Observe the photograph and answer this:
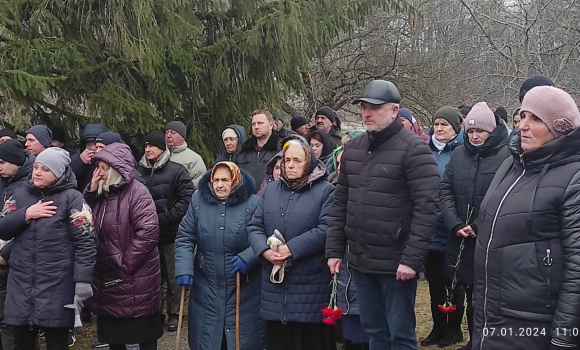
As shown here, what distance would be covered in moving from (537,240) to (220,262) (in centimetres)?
243

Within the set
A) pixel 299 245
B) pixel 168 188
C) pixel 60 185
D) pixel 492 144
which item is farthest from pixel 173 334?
pixel 492 144

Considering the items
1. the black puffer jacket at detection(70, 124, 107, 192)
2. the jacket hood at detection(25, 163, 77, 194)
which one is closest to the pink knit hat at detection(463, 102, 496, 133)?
the jacket hood at detection(25, 163, 77, 194)

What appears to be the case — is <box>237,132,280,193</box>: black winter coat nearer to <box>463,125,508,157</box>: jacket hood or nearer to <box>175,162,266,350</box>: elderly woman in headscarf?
<box>175,162,266,350</box>: elderly woman in headscarf

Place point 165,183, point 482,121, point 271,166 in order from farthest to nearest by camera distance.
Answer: point 165,183, point 271,166, point 482,121

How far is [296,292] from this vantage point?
439 centimetres

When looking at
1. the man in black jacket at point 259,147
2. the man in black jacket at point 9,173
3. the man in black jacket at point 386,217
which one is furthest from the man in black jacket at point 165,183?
the man in black jacket at point 386,217

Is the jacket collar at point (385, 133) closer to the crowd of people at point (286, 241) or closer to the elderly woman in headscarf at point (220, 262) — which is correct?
the crowd of people at point (286, 241)

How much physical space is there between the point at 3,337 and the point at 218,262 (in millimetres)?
1862

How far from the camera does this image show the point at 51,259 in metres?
4.35

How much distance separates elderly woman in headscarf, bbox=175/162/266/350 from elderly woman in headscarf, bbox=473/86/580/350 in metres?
1.96

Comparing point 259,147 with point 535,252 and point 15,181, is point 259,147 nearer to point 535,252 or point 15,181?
point 15,181

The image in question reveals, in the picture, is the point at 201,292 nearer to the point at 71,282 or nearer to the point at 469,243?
the point at 71,282

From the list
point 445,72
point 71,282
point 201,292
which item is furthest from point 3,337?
point 445,72

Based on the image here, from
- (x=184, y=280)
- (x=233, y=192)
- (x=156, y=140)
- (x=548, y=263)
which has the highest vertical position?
(x=156, y=140)
